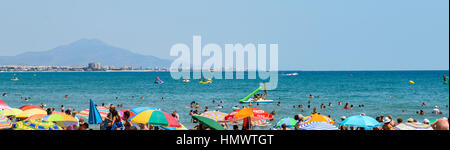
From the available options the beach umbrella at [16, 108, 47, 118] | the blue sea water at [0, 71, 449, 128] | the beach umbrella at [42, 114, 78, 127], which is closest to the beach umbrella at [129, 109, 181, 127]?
the beach umbrella at [42, 114, 78, 127]

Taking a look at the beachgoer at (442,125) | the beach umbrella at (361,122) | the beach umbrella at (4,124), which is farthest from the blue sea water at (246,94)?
the beachgoer at (442,125)

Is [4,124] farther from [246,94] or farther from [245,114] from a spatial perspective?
[246,94]

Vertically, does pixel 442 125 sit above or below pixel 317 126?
above

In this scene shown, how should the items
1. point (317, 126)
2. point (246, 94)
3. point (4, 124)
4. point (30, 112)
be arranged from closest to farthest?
point (317, 126) < point (4, 124) < point (30, 112) < point (246, 94)

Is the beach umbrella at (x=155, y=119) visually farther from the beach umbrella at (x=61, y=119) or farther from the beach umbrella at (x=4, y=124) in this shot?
the beach umbrella at (x=4, y=124)

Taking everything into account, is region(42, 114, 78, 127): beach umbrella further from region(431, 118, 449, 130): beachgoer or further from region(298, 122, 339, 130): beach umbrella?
region(431, 118, 449, 130): beachgoer

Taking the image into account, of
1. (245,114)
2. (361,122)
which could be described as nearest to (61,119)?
(245,114)
